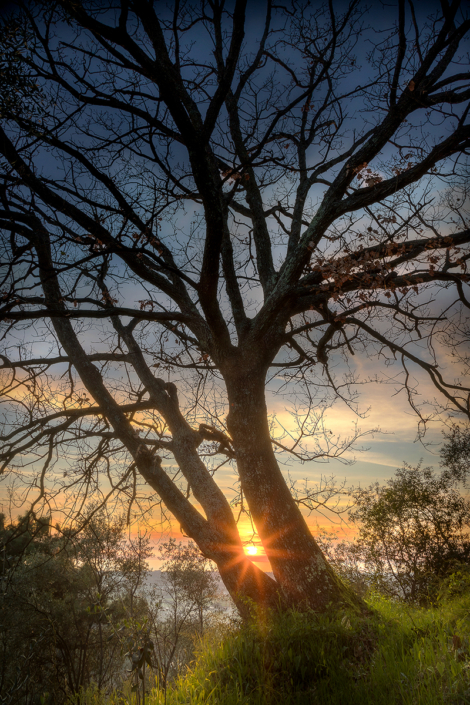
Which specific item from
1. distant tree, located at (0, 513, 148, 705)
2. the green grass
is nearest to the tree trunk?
the green grass

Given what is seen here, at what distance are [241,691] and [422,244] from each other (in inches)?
211

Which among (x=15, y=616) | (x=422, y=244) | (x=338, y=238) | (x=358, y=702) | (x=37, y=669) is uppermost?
(x=338, y=238)

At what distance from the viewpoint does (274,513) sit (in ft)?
14.6

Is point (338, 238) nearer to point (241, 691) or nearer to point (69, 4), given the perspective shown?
point (69, 4)

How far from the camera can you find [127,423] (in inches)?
248

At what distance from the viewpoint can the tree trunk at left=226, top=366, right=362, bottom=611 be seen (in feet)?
13.6

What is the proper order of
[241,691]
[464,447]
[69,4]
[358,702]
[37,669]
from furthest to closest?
[37,669]
[464,447]
[69,4]
[241,691]
[358,702]

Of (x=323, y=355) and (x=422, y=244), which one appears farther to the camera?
(x=323, y=355)

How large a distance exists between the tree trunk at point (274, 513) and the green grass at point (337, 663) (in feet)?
1.37

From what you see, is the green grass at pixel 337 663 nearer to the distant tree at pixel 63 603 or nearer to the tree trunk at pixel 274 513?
the tree trunk at pixel 274 513

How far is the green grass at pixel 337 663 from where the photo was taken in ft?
8.51

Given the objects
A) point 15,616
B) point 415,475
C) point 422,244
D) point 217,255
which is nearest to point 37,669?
point 15,616

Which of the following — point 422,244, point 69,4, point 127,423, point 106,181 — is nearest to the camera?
point 69,4

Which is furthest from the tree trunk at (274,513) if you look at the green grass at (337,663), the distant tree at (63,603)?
the distant tree at (63,603)
